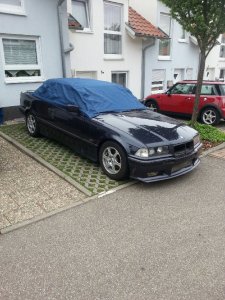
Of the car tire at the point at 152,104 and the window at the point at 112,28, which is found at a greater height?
the window at the point at 112,28

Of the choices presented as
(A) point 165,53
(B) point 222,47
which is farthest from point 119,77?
(B) point 222,47

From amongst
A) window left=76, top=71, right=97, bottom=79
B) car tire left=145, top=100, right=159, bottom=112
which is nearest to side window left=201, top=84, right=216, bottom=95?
car tire left=145, top=100, right=159, bottom=112

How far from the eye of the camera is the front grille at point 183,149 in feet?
16.0

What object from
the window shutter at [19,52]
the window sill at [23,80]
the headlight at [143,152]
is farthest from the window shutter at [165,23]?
the headlight at [143,152]

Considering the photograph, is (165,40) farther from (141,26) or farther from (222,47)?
(222,47)

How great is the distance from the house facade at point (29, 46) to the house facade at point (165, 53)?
5278mm

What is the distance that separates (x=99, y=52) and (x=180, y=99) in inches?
152

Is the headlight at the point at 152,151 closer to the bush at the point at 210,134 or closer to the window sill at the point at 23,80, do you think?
the bush at the point at 210,134

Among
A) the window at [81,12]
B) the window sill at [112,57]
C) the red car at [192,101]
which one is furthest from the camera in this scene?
the window sill at [112,57]

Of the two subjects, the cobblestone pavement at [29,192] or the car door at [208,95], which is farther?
the car door at [208,95]

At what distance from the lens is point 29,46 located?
9617mm

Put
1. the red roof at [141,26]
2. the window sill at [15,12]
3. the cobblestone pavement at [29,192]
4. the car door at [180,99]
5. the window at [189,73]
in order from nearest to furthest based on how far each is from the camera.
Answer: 1. the cobblestone pavement at [29,192]
2. the window sill at [15,12]
3. the car door at [180,99]
4. the red roof at [141,26]
5. the window at [189,73]

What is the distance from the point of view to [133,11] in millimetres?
14359

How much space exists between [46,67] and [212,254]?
8.42 meters
